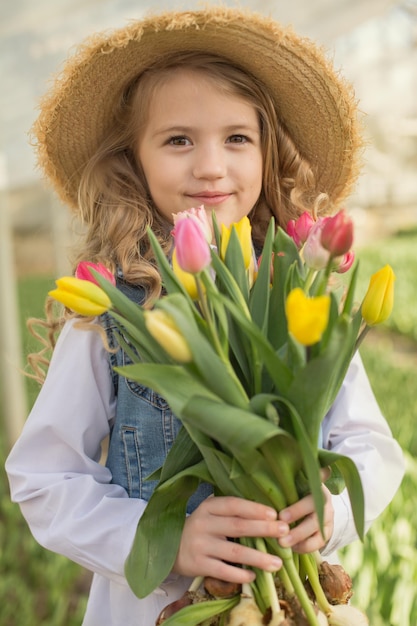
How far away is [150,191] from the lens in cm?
151

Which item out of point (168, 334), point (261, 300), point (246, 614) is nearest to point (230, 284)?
point (261, 300)

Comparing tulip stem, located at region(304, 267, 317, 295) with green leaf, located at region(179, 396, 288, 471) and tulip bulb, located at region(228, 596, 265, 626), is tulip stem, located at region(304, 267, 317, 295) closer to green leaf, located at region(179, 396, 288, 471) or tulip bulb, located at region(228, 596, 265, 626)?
green leaf, located at region(179, 396, 288, 471)

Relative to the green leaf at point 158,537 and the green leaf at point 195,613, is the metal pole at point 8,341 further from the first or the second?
the green leaf at point 195,613

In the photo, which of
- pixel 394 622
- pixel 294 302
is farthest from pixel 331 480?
pixel 394 622

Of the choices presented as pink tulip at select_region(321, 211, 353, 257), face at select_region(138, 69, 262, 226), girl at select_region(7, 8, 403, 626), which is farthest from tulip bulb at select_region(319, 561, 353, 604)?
face at select_region(138, 69, 262, 226)

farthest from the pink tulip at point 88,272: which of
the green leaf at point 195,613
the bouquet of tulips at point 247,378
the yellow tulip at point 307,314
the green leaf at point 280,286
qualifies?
the green leaf at point 195,613

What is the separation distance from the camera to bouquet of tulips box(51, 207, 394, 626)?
2.97ft

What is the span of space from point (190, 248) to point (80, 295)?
6.3 inches

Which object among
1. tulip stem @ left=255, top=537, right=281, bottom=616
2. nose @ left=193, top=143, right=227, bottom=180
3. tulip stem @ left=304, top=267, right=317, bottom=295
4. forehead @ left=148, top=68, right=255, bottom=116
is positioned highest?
forehead @ left=148, top=68, right=255, bottom=116

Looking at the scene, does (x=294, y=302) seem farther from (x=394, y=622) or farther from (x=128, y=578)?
(x=394, y=622)

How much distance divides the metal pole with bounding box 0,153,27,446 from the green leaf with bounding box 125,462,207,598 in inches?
119

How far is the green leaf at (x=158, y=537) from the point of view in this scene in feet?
3.56

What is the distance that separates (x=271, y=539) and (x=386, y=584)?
50.8 inches

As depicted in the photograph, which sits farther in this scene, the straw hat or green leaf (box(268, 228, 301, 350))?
the straw hat
